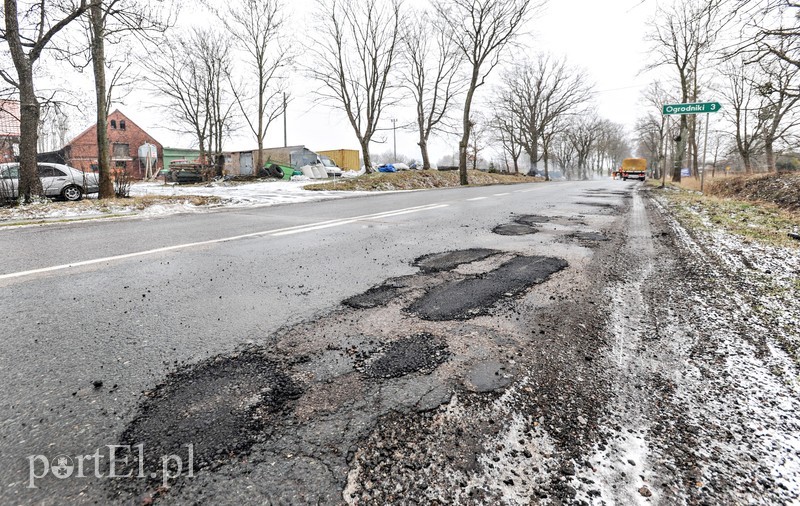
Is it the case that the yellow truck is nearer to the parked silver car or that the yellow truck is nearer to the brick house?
the parked silver car

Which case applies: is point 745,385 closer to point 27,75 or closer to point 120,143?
point 27,75

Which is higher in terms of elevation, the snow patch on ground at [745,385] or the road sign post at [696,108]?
the road sign post at [696,108]

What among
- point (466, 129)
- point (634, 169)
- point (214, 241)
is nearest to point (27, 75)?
point (214, 241)

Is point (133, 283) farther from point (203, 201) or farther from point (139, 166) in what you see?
point (139, 166)

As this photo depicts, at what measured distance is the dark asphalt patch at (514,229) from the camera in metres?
5.96

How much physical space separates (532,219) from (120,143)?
53.8 m

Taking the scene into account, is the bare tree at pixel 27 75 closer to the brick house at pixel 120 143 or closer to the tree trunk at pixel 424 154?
the tree trunk at pixel 424 154

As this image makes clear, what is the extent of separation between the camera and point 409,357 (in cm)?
205

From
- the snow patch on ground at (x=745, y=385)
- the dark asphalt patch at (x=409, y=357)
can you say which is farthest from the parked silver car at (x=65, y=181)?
the snow patch on ground at (x=745, y=385)

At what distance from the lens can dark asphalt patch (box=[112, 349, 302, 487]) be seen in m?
1.35

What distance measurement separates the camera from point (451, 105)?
3475cm

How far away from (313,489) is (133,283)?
2.91 meters

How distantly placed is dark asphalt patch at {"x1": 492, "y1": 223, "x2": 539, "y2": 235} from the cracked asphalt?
Answer: 7.16 ft

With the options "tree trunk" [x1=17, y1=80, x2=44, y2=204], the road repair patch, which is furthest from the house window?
the road repair patch
